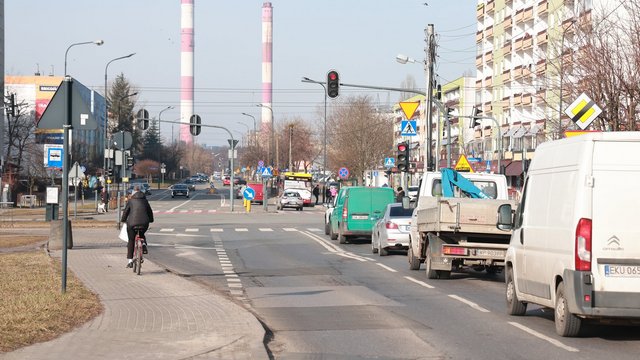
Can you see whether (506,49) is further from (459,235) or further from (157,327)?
(157,327)

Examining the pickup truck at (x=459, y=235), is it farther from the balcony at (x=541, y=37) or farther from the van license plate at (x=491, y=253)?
the balcony at (x=541, y=37)

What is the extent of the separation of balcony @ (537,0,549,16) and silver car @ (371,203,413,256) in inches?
2152

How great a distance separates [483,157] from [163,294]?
84507 millimetres

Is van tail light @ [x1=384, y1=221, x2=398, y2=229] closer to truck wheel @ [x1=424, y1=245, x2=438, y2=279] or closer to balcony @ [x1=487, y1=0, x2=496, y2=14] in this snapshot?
truck wheel @ [x1=424, y1=245, x2=438, y2=279]

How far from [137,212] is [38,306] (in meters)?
7.56

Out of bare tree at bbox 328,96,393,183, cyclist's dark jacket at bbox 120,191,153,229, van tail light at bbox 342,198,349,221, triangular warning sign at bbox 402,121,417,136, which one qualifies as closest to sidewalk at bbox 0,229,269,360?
cyclist's dark jacket at bbox 120,191,153,229

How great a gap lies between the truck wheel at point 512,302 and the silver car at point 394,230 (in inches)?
503

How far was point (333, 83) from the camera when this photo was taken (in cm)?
3750

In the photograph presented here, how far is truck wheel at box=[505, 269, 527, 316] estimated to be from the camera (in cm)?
1359

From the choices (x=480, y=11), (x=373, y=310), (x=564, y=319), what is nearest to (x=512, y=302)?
(x=373, y=310)

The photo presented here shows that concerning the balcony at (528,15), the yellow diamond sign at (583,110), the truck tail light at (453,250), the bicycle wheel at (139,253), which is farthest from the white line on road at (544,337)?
the balcony at (528,15)

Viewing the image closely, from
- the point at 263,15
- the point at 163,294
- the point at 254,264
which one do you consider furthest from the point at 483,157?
the point at 163,294

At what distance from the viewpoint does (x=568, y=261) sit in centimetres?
1098

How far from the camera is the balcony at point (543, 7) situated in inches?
3088
